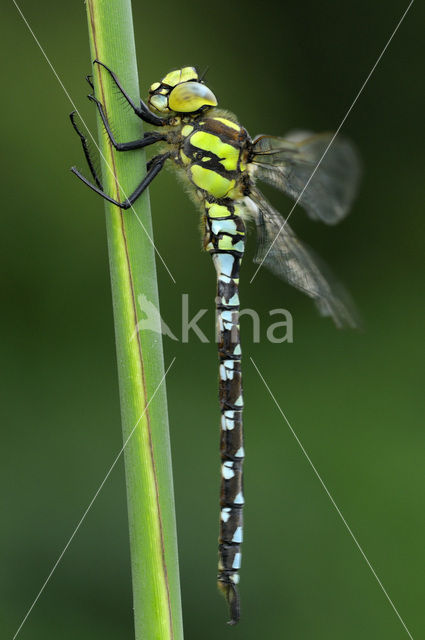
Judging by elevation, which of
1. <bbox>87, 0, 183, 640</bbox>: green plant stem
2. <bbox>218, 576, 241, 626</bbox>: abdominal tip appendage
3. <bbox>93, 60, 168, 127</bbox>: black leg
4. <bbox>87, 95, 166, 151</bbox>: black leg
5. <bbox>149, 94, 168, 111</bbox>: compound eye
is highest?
<bbox>149, 94, 168, 111</bbox>: compound eye

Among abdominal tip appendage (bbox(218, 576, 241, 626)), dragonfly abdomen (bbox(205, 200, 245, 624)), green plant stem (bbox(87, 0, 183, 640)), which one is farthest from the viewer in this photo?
dragonfly abdomen (bbox(205, 200, 245, 624))

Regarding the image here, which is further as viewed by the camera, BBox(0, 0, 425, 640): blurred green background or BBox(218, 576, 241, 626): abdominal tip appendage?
BBox(0, 0, 425, 640): blurred green background

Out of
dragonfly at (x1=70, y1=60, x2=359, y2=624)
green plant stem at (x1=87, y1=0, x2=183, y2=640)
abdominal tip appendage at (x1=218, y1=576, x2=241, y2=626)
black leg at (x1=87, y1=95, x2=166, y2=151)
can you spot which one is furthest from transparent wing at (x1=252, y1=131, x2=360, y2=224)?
abdominal tip appendage at (x1=218, y1=576, x2=241, y2=626)

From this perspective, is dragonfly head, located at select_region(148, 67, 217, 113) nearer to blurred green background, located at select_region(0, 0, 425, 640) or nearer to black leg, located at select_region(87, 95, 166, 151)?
black leg, located at select_region(87, 95, 166, 151)

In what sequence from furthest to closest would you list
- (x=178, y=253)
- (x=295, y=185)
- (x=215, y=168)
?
1. (x=178, y=253)
2. (x=295, y=185)
3. (x=215, y=168)

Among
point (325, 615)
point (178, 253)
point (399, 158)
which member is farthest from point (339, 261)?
point (325, 615)

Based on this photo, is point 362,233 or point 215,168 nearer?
point 215,168

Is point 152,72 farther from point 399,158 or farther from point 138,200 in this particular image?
point 138,200
